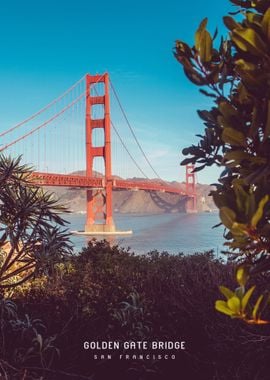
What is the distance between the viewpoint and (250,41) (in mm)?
1237

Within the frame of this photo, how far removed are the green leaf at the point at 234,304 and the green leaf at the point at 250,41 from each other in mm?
752

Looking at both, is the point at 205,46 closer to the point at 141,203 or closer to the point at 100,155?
the point at 100,155

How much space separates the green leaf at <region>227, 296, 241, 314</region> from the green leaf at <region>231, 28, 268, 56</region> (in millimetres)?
752

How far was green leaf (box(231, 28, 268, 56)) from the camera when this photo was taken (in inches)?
48.4

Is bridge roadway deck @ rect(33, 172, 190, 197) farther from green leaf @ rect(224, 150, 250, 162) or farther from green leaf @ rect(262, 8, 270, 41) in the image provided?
green leaf @ rect(262, 8, 270, 41)

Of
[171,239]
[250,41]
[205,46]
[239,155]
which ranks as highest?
[205,46]

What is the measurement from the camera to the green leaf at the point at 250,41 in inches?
48.4

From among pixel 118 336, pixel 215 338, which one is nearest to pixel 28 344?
pixel 118 336

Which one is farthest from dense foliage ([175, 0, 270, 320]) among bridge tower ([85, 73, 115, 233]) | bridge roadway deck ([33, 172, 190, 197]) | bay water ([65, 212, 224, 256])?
bridge tower ([85, 73, 115, 233])

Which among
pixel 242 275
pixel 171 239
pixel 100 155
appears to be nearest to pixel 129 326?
pixel 242 275

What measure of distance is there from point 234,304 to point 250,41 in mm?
796

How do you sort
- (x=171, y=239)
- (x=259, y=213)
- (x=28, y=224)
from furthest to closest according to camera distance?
1. (x=171, y=239)
2. (x=28, y=224)
3. (x=259, y=213)

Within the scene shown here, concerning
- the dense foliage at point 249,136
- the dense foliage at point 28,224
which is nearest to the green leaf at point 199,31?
the dense foliage at point 249,136

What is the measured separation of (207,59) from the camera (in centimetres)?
166
